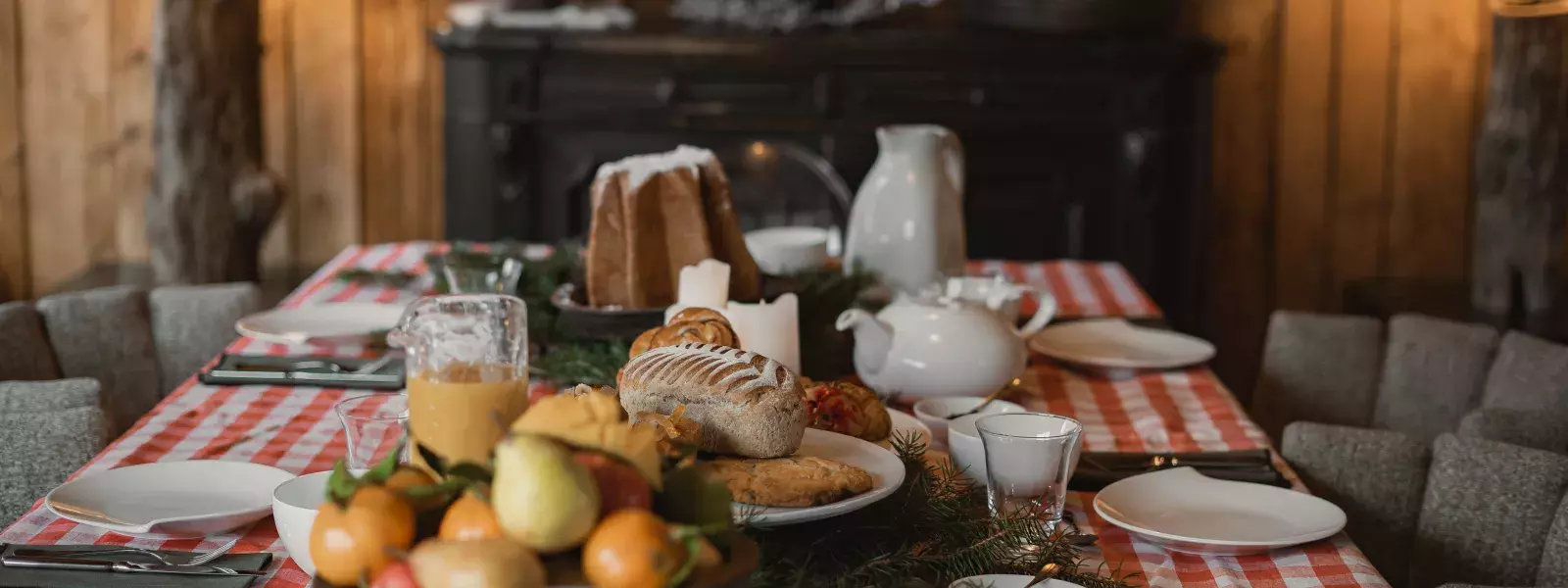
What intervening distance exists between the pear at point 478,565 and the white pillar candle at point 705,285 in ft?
2.75

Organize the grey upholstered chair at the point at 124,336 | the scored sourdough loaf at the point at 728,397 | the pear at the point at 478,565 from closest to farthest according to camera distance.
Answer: the pear at the point at 478,565 → the scored sourdough loaf at the point at 728,397 → the grey upholstered chair at the point at 124,336

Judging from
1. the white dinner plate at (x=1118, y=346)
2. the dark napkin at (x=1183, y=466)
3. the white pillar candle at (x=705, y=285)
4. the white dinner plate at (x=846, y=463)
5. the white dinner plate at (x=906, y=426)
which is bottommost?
the dark napkin at (x=1183, y=466)

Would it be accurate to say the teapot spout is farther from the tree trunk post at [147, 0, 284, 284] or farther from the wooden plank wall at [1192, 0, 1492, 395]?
the wooden plank wall at [1192, 0, 1492, 395]

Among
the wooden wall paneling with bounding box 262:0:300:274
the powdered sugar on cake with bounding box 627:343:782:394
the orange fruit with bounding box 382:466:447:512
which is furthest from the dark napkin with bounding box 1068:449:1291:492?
the wooden wall paneling with bounding box 262:0:300:274

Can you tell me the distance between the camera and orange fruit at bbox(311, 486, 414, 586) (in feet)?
2.38

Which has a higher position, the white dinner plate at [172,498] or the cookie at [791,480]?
the cookie at [791,480]

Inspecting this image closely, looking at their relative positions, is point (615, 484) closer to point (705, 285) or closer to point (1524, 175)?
point (705, 285)

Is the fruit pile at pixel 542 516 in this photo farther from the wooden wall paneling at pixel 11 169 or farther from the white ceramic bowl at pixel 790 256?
the wooden wall paneling at pixel 11 169

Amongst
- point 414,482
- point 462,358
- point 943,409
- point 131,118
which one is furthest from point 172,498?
point 131,118

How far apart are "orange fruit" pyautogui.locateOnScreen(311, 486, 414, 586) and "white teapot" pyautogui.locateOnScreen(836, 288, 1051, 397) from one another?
833 mm

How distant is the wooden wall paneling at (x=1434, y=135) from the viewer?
370cm

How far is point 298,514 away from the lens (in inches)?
37.6

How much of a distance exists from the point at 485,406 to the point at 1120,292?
168 centimetres

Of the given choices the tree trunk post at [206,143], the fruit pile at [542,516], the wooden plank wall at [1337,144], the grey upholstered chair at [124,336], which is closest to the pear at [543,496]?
the fruit pile at [542,516]
